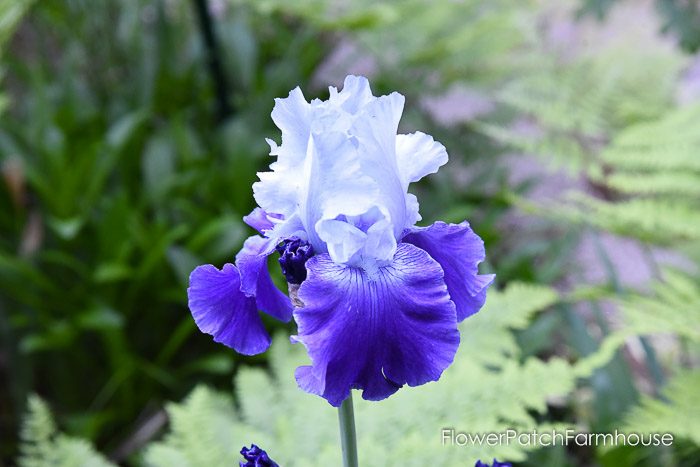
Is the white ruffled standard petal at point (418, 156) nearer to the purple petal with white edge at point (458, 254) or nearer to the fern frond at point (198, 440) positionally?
the purple petal with white edge at point (458, 254)

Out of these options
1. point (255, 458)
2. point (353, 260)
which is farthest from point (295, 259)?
point (255, 458)

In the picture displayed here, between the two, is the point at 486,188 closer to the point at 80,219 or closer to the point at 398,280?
the point at 80,219

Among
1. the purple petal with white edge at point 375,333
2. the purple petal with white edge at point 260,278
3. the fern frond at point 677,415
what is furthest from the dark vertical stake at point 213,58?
the purple petal with white edge at point 375,333

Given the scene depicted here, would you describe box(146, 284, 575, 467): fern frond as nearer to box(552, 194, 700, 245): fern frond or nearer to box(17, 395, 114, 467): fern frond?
box(17, 395, 114, 467): fern frond

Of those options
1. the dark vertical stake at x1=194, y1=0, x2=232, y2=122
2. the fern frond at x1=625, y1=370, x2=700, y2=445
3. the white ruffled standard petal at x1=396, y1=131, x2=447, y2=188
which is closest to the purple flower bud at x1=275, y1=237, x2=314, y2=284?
the white ruffled standard petal at x1=396, y1=131, x2=447, y2=188

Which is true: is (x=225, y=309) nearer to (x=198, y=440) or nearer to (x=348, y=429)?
(x=348, y=429)

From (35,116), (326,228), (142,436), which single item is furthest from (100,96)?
(326,228)
